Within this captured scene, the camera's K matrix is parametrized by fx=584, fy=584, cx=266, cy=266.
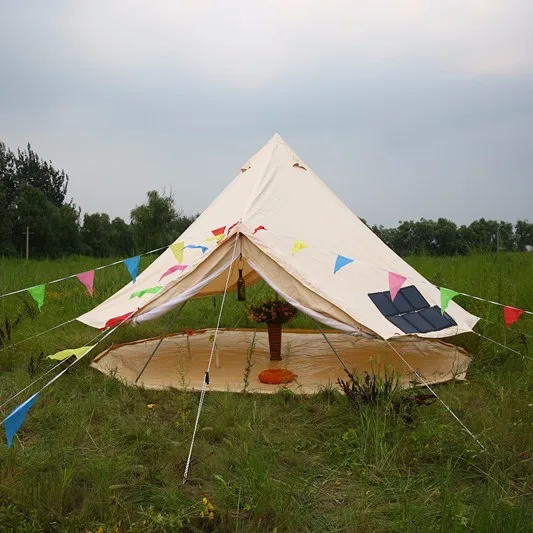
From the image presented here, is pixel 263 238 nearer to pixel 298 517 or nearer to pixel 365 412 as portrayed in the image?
pixel 365 412

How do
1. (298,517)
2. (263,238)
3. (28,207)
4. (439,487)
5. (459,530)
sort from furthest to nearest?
(28,207) → (263,238) → (439,487) → (298,517) → (459,530)

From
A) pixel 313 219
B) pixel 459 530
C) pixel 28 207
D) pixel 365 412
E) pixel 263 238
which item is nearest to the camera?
pixel 459 530

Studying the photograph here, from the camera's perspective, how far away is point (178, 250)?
4133mm

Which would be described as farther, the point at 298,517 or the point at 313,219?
the point at 313,219

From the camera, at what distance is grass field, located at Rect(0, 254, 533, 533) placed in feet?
6.93

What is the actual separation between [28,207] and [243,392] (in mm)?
23890

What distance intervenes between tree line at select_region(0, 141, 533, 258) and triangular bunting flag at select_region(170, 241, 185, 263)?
280 centimetres

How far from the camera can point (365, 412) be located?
2.91 m

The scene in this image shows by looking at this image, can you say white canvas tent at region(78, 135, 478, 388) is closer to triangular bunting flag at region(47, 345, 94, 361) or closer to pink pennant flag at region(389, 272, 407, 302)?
pink pennant flag at region(389, 272, 407, 302)

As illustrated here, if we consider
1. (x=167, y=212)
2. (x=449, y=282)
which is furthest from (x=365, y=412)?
(x=167, y=212)

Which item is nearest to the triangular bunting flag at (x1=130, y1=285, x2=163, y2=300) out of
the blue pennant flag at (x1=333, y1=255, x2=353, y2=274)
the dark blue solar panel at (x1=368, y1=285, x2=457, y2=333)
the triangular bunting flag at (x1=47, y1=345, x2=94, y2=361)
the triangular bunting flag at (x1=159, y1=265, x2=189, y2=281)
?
the triangular bunting flag at (x1=159, y1=265, x2=189, y2=281)

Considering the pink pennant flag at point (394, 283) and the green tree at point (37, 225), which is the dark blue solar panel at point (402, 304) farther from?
the green tree at point (37, 225)

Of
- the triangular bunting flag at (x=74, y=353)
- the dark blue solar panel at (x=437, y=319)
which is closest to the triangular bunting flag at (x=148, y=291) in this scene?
the triangular bunting flag at (x=74, y=353)

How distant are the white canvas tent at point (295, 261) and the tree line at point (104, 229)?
76.3 inches
